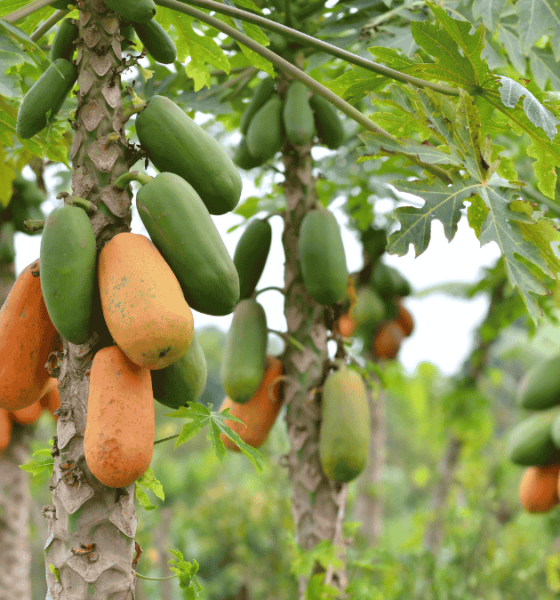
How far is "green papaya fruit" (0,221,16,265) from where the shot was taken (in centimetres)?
255

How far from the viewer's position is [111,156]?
1063 millimetres

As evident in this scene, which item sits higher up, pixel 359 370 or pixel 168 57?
pixel 168 57

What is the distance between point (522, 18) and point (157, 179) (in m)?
1.10

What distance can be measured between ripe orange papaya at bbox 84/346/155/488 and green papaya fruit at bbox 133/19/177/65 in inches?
25.8

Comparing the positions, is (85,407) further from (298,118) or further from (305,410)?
(298,118)

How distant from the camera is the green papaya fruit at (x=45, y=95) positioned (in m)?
1.09

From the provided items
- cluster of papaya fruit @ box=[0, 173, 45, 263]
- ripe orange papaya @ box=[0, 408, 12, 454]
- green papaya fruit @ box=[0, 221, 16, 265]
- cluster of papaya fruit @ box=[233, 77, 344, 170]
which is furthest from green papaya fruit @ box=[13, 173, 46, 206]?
cluster of papaya fruit @ box=[233, 77, 344, 170]

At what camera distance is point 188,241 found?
0.99m

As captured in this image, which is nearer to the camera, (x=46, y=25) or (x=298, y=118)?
(x=46, y=25)

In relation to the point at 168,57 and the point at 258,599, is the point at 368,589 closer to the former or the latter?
the point at 168,57

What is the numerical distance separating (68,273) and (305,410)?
104cm

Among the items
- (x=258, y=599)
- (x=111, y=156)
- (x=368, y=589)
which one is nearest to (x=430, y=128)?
(x=111, y=156)

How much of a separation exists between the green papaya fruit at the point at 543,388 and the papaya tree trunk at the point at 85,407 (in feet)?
7.79

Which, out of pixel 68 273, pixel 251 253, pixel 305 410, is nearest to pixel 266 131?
pixel 251 253
